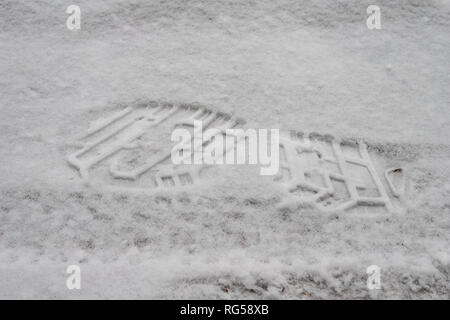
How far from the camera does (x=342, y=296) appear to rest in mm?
1124

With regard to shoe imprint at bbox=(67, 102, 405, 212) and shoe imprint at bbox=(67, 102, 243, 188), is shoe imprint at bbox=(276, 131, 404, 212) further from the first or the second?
shoe imprint at bbox=(67, 102, 243, 188)

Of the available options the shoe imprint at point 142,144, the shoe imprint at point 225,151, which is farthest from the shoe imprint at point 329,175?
the shoe imprint at point 142,144

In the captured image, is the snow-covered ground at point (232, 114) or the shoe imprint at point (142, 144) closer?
the snow-covered ground at point (232, 114)

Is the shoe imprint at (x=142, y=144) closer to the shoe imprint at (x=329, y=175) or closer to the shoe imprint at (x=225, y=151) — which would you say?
the shoe imprint at (x=225, y=151)

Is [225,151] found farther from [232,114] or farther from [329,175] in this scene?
[329,175]

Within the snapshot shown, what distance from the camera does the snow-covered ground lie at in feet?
3.83

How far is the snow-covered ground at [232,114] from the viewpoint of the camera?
1.17 meters

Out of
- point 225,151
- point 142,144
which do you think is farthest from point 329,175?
point 142,144

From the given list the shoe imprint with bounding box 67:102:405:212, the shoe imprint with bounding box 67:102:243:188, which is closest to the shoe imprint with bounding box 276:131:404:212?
the shoe imprint with bounding box 67:102:405:212

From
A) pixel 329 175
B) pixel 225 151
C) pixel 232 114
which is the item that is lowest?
pixel 329 175

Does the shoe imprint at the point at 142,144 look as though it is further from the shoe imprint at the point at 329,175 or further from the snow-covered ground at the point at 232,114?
the shoe imprint at the point at 329,175

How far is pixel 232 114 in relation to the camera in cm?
163

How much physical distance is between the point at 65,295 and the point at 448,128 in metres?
1.53
